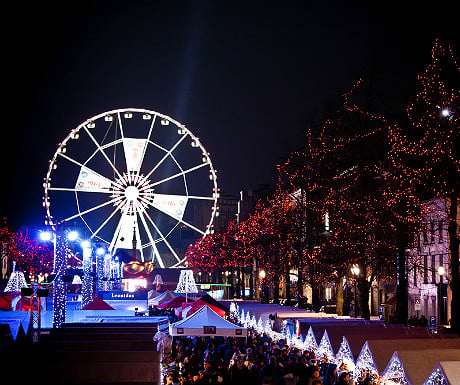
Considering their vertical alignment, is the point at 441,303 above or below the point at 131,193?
below

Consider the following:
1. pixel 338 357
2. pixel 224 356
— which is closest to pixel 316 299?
pixel 224 356

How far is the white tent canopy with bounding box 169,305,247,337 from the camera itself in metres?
26.8

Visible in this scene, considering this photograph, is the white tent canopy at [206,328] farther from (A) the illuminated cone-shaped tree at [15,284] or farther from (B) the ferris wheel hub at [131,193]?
(B) the ferris wheel hub at [131,193]

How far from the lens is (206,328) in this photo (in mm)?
26812

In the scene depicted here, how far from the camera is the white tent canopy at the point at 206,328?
26828mm

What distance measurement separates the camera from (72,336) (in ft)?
68.3

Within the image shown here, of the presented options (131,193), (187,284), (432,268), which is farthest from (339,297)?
(131,193)

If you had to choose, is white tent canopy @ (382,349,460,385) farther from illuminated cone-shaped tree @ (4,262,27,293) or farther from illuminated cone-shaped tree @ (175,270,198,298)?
illuminated cone-shaped tree @ (4,262,27,293)

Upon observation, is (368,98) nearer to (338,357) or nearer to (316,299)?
(316,299)

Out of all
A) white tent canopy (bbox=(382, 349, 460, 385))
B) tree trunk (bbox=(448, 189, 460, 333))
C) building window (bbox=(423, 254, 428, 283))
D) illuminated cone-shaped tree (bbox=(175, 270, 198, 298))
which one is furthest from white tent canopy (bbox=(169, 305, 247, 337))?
building window (bbox=(423, 254, 428, 283))

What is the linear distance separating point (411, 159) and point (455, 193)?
8.53 meters

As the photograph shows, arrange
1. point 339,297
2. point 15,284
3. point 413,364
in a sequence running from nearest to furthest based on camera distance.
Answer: point 413,364 < point 15,284 < point 339,297

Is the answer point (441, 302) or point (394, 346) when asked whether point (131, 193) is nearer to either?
point (441, 302)

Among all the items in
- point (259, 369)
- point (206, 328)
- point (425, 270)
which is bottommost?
point (259, 369)
